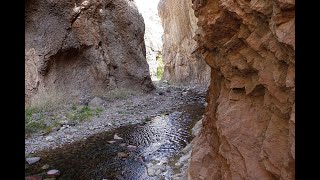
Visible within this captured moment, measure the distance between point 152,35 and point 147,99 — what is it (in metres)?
24.3

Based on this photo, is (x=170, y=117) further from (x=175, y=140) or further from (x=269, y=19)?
(x=269, y=19)

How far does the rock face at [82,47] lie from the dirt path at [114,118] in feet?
5.16

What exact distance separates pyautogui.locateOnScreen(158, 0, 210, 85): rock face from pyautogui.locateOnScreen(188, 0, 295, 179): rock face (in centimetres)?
1848

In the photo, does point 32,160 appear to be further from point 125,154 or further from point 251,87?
point 251,87

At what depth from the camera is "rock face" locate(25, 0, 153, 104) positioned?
12898 mm

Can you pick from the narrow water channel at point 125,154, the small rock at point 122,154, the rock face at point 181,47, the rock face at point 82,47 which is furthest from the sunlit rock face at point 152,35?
the small rock at point 122,154

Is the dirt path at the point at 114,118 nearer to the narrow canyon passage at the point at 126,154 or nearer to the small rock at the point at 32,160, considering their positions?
the narrow canyon passage at the point at 126,154

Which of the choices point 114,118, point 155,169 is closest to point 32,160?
point 155,169

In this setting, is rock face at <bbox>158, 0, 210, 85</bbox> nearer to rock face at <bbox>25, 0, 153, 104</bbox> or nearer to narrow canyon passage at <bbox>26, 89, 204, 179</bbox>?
rock face at <bbox>25, 0, 153, 104</bbox>

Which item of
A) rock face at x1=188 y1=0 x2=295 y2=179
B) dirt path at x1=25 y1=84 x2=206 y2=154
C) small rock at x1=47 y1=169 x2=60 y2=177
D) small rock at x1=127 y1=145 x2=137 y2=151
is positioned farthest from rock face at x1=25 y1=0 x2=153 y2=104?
rock face at x1=188 y1=0 x2=295 y2=179

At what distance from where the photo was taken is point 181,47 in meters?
27.4

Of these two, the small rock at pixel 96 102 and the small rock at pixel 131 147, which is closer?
the small rock at pixel 131 147

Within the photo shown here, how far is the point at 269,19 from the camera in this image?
2773 mm

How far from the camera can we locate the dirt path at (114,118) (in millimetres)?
8765
